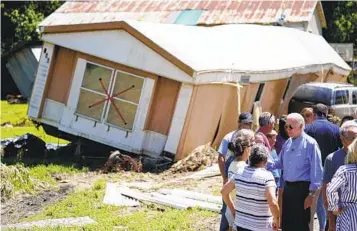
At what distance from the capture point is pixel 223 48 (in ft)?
55.4

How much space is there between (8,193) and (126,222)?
357 centimetres

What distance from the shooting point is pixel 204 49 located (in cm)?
1588

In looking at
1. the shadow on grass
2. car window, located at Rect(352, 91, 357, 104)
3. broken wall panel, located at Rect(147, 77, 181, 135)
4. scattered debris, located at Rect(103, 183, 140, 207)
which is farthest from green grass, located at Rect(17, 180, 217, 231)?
car window, located at Rect(352, 91, 357, 104)

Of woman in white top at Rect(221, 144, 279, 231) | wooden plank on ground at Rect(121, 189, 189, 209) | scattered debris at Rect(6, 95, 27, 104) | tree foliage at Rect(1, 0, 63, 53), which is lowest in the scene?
wooden plank on ground at Rect(121, 189, 189, 209)

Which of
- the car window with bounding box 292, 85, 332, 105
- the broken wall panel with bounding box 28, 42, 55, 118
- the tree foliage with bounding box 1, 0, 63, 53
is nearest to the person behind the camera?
the broken wall panel with bounding box 28, 42, 55, 118

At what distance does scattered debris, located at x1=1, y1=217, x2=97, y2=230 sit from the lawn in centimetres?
870

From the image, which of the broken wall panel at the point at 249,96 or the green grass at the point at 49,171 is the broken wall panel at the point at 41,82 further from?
the broken wall panel at the point at 249,96

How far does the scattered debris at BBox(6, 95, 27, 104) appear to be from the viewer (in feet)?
98.8

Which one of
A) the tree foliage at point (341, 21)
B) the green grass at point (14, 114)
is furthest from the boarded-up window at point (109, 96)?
the tree foliage at point (341, 21)

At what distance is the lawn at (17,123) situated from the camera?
65.1ft

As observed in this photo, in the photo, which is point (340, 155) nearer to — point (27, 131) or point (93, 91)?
point (93, 91)

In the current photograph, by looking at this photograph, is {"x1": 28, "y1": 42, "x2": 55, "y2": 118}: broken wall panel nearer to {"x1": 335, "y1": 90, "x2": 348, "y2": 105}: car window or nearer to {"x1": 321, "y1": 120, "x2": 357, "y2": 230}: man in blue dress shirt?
{"x1": 335, "y1": 90, "x2": 348, "y2": 105}: car window

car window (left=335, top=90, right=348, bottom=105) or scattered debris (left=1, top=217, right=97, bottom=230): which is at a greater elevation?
car window (left=335, top=90, right=348, bottom=105)

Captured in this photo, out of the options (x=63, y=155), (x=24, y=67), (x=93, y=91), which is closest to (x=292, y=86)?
(x=93, y=91)
